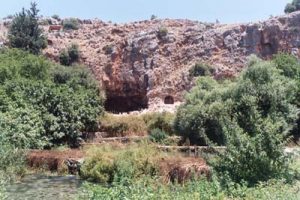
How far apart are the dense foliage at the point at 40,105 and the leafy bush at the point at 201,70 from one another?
11192 millimetres

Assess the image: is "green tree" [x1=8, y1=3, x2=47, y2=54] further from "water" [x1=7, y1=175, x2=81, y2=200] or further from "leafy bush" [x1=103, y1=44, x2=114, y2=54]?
"water" [x1=7, y1=175, x2=81, y2=200]

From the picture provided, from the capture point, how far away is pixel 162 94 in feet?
149

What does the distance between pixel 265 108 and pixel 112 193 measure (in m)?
17.6

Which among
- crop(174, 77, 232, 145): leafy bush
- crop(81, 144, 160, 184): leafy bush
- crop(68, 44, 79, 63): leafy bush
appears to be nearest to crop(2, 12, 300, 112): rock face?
crop(68, 44, 79, 63): leafy bush

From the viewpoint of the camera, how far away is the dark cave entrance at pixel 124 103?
48656 millimetres

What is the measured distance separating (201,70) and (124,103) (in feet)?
30.7

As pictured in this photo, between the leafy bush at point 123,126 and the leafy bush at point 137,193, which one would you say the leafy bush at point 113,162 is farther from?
the leafy bush at point 123,126

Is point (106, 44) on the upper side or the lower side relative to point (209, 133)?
upper

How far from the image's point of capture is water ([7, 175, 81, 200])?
1734 centimetres

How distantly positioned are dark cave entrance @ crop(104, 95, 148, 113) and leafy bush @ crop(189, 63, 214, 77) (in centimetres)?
625

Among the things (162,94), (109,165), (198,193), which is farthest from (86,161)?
(162,94)

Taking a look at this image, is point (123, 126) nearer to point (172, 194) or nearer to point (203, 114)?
point (203, 114)

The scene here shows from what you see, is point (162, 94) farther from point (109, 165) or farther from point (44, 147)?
point (109, 165)

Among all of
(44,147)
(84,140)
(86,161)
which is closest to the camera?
(86,161)
